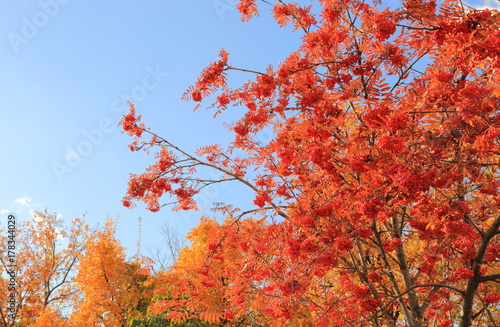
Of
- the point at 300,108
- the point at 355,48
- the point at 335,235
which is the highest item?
the point at 355,48

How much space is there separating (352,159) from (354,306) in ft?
11.1

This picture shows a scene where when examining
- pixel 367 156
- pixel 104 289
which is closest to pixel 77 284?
pixel 104 289

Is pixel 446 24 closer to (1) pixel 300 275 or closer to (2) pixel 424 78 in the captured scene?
(2) pixel 424 78

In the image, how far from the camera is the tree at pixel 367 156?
12.8ft

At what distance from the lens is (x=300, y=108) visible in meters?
5.32

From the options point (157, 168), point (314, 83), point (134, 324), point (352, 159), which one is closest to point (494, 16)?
point (352, 159)

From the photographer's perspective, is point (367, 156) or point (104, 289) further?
point (104, 289)

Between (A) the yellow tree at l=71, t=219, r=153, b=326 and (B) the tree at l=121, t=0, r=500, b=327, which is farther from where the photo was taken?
(A) the yellow tree at l=71, t=219, r=153, b=326

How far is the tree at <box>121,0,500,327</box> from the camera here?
389cm

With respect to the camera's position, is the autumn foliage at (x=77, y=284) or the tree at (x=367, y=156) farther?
the autumn foliage at (x=77, y=284)

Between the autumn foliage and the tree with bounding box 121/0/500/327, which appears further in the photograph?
the autumn foliage

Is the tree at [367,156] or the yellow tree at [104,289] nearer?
the tree at [367,156]

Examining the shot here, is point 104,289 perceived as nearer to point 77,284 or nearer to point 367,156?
point 77,284

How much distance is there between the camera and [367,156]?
448 cm
